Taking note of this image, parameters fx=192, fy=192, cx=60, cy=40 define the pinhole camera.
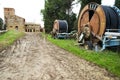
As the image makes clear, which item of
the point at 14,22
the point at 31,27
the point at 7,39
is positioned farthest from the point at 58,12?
the point at 31,27

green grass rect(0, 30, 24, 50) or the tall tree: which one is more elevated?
the tall tree

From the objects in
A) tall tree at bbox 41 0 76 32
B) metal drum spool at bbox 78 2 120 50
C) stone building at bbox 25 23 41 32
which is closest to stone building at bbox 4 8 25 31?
stone building at bbox 25 23 41 32

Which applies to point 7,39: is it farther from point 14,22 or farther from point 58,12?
point 14,22

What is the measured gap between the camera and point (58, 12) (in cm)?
3566

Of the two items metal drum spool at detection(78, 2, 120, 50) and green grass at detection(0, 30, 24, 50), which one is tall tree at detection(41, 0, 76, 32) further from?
metal drum spool at detection(78, 2, 120, 50)

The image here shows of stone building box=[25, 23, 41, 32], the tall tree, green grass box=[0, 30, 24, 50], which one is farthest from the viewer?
stone building box=[25, 23, 41, 32]

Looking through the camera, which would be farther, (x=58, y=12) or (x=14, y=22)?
(x=14, y=22)

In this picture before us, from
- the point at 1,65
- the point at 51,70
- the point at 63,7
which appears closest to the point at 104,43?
the point at 51,70

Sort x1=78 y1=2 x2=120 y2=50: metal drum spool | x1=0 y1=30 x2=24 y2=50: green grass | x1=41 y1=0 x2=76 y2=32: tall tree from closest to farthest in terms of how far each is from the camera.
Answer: x1=78 y1=2 x2=120 y2=50: metal drum spool
x1=0 y1=30 x2=24 y2=50: green grass
x1=41 y1=0 x2=76 y2=32: tall tree


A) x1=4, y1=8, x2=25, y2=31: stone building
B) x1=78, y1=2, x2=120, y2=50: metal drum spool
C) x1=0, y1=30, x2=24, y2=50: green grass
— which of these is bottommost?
x1=0, y1=30, x2=24, y2=50: green grass

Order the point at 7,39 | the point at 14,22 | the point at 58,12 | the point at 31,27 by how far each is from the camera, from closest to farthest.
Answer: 1. the point at 7,39
2. the point at 58,12
3. the point at 14,22
4. the point at 31,27

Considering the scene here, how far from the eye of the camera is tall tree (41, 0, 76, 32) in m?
34.4

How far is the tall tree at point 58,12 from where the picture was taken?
34375mm

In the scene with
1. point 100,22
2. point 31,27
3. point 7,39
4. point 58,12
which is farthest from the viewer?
point 31,27
